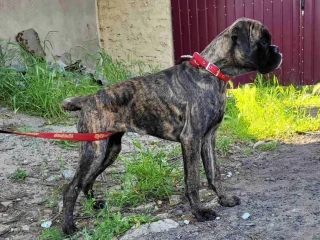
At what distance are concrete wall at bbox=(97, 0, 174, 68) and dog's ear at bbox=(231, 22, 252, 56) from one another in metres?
4.99

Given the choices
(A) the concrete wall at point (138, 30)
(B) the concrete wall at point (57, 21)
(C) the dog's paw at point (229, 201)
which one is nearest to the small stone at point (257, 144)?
(C) the dog's paw at point (229, 201)

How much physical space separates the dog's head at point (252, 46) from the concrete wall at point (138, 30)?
4982 millimetres

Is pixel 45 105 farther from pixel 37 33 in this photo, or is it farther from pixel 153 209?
pixel 153 209

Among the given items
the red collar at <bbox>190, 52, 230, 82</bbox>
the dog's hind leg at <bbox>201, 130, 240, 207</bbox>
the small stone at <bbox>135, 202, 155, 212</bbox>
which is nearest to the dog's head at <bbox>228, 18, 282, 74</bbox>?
the red collar at <bbox>190, 52, 230, 82</bbox>

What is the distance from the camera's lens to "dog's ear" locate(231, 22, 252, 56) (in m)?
4.05

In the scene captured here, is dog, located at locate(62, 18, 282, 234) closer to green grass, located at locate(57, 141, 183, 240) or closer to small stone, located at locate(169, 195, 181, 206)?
green grass, located at locate(57, 141, 183, 240)

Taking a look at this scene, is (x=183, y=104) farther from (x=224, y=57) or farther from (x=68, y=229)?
(x=68, y=229)

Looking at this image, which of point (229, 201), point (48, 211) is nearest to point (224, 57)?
point (229, 201)

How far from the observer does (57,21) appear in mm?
8758

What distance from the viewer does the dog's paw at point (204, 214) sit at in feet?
13.2

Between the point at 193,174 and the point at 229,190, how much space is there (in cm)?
83

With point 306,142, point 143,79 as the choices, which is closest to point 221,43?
point 143,79

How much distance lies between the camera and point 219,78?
13.4ft

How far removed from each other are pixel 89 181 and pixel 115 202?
1.33ft
